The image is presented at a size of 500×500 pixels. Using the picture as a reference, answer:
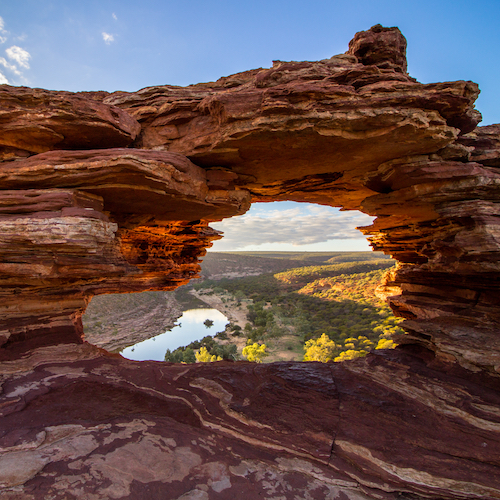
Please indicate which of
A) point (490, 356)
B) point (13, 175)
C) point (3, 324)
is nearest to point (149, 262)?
point (3, 324)

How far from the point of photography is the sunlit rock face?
5250mm

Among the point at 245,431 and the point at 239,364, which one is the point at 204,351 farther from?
the point at 245,431

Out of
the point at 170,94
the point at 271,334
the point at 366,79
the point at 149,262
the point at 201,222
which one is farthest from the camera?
the point at 271,334

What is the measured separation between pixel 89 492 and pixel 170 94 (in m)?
12.7

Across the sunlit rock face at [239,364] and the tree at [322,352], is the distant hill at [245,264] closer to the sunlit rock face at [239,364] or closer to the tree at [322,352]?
the tree at [322,352]

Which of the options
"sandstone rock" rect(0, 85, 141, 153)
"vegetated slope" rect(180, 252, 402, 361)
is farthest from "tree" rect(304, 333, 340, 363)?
"sandstone rock" rect(0, 85, 141, 153)

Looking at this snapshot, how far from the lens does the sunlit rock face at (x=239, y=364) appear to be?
5250 millimetres

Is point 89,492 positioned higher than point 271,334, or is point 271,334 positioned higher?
point 89,492

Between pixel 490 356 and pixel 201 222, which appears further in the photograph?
pixel 201 222

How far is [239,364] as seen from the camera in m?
10.6

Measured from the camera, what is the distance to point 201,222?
17.9 meters

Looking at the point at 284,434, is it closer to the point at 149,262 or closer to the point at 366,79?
the point at 366,79

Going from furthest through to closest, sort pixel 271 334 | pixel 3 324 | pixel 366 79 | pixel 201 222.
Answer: pixel 271 334 < pixel 201 222 < pixel 3 324 < pixel 366 79

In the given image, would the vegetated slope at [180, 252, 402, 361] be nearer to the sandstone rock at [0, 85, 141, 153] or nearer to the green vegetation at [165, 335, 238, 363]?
the green vegetation at [165, 335, 238, 363]
